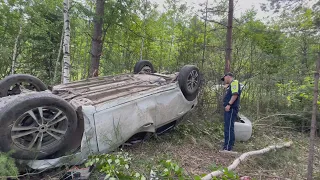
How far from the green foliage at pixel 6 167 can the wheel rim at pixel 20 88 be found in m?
1.74

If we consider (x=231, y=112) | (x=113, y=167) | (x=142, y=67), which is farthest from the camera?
(x=142, y=67)

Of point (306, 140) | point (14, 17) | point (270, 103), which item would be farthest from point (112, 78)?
point (14, 17)

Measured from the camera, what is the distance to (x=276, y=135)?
6.82 meters

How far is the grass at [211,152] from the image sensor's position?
12.9 ft

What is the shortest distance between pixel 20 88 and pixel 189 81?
3.12 m

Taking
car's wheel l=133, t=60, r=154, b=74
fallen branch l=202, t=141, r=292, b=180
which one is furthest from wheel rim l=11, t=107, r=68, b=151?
car's wheel l=133, t=60, r=154, b=74

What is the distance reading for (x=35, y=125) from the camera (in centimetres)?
299

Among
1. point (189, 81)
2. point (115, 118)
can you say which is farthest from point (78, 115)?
point (189, 81)

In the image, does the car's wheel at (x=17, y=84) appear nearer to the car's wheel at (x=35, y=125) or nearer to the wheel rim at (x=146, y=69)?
the car's wheel at (x=35, y=125)

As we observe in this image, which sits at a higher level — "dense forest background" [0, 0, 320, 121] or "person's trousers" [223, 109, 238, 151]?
"dense forest background" [0, 0, 320, 121]

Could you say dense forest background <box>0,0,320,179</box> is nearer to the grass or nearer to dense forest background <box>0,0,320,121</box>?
dense forest background <box>0,0,320,121</box>

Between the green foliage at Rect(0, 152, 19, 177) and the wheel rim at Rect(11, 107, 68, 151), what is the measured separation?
0.28m

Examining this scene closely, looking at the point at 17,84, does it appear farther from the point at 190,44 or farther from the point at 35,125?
the point at 190,44

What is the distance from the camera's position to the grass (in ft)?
12.9
